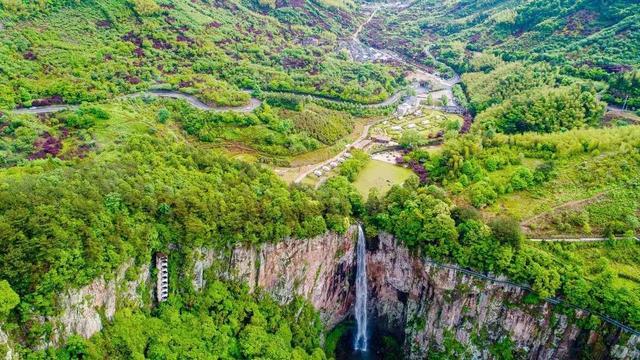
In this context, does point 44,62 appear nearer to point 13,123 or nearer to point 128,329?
point 13,123

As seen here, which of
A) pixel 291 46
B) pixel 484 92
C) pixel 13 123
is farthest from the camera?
pixel 291 46

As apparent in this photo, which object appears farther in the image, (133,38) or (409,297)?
(133,38)

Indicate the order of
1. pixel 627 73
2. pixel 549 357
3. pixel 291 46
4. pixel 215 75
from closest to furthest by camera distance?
pixel 549 357 < pixel 627 73 < pixel 215 75 < pixel 291 46

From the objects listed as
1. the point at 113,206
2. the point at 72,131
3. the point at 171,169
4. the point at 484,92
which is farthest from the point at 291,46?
the point at 113,206

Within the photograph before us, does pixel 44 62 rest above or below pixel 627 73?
below

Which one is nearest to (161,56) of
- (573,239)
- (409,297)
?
(409,297)

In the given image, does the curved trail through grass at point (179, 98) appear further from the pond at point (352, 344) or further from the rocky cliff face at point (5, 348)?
the rocky cliff face at point (5, 348)

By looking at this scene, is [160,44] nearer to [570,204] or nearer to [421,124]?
[421,124]

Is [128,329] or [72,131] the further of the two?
[72,131]

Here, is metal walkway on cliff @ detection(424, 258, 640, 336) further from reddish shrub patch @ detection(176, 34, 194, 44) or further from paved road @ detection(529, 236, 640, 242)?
reddish shrub patch @ detection(176, 34, 194, 44)
